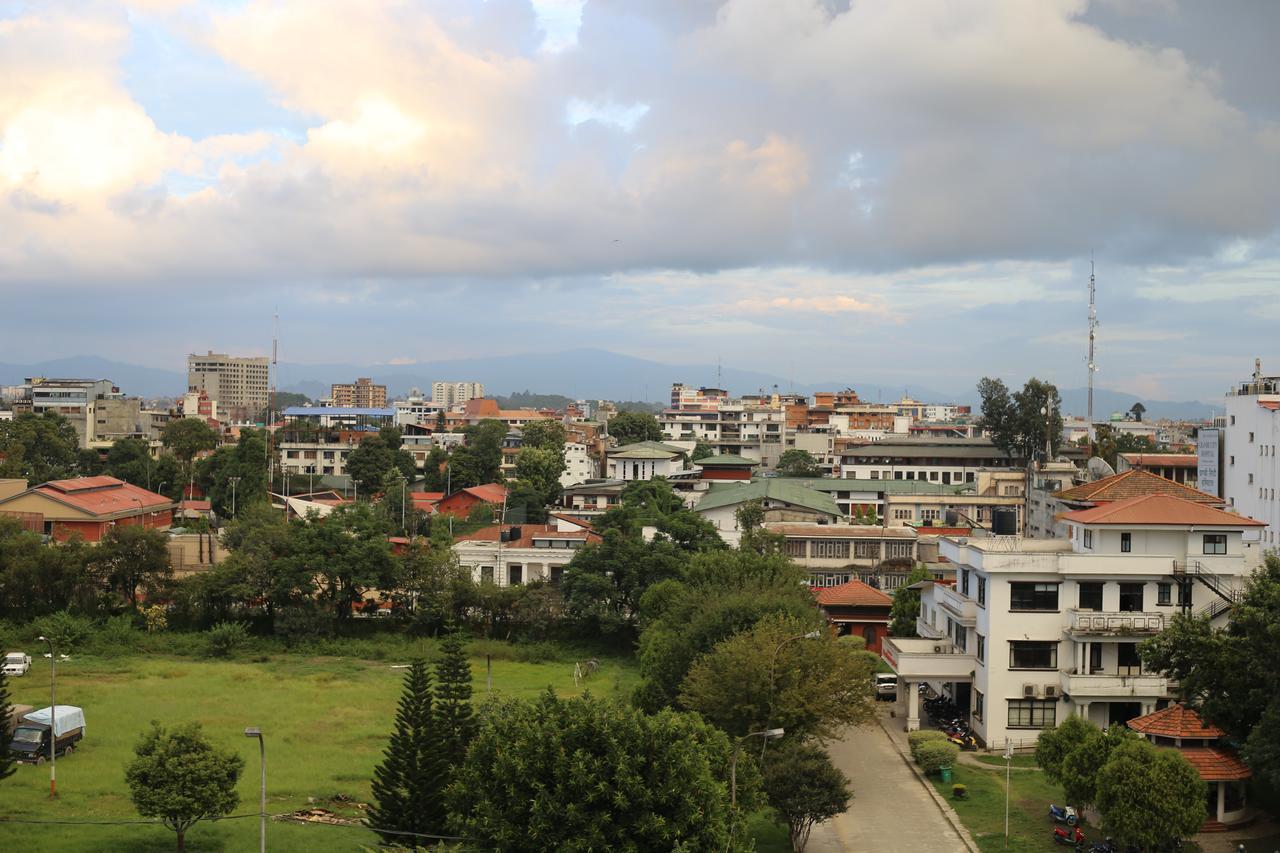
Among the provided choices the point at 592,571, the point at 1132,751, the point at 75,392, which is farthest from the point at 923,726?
the point at 75,392

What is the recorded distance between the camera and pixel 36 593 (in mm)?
39500

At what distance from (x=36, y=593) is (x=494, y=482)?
37262 mm

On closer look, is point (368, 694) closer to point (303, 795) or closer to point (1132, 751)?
point (303, 795)

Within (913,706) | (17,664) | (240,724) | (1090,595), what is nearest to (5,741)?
(240,724)

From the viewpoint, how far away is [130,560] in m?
39.6

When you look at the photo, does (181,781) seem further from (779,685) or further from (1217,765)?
(1217,765)

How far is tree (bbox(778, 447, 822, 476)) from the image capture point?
81625mm

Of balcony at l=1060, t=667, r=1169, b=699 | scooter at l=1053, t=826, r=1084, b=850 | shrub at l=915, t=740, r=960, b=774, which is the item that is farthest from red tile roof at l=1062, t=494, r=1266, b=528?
scooter at l=1053, t=826, r=1084, b=850

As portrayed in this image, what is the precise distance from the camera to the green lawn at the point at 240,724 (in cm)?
1998

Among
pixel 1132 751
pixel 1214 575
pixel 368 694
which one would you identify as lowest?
pixel 368 694

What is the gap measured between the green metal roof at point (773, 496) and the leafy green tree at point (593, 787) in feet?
123

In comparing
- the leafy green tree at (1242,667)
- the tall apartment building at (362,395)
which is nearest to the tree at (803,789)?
the leafy green tree at (1242,667)

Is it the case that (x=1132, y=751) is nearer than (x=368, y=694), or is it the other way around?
(x=1132, y=751)

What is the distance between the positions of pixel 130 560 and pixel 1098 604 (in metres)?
30.4
